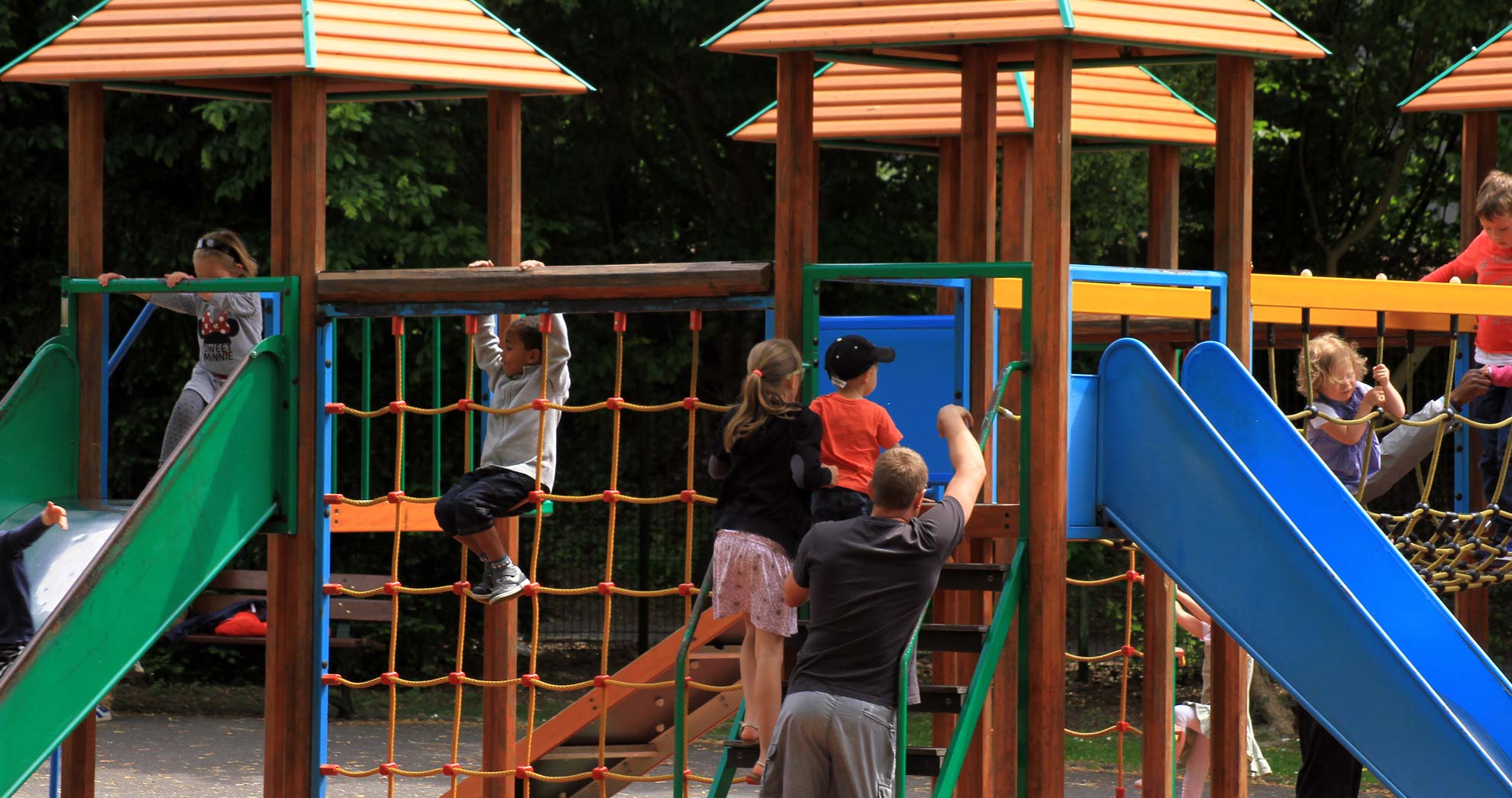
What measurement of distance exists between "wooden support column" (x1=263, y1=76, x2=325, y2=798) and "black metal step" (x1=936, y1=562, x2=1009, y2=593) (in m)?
2.44

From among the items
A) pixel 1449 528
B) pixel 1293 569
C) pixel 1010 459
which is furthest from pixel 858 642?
pixel 1449 528

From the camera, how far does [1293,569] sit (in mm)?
5570

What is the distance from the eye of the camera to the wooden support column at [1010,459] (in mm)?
7480

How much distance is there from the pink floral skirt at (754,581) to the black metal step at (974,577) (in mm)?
491

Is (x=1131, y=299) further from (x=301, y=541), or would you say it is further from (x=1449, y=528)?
(x=301, y=541)

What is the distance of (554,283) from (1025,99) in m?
3.27

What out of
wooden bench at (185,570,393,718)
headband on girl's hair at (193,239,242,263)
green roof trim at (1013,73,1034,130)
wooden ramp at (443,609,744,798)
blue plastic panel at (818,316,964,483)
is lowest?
wooden bench at (185,570,393,718)

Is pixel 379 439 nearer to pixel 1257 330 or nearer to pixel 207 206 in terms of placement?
pixel 207 206

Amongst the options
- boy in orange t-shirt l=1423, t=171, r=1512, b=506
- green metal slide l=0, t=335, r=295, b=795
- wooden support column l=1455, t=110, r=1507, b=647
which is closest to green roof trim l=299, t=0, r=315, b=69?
green metal slide l=0, t=335, r=295, b=795

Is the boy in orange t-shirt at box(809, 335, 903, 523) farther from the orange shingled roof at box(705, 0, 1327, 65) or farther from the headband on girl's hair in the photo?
the headband on girl's hair

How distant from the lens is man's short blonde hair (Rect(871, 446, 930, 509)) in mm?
5242

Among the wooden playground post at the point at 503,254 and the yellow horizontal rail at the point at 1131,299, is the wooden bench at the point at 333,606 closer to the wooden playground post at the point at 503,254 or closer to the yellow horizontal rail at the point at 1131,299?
the wooden playground post at the point at 503,254

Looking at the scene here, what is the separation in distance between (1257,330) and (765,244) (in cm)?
524

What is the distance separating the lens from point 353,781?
38.5ft
